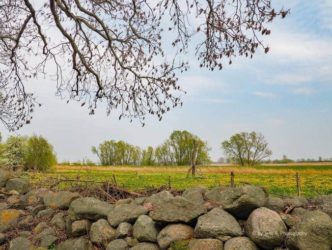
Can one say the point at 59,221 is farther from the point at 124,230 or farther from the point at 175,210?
the point at 175,210

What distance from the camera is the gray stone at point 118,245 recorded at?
22.4ft

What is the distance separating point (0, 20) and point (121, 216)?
730 cm

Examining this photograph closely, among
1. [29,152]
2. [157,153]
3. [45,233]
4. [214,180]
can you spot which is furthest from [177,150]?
[45,233]

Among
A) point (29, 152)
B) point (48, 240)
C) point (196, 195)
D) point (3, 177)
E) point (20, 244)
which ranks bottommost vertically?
point (20, 244)

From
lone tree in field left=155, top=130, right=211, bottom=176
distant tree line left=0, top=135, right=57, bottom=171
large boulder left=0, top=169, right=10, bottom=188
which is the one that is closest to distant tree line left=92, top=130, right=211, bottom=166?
lone tree in field left=155, top=130, right=211, bottom=176

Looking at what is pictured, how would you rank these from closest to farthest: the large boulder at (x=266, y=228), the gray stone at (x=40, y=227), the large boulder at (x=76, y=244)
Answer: the large boulder at (x=266, y=228), the large boulder at (x=76, y=244), the gray stone at (x=40, y=227)

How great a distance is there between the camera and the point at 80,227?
770 cm

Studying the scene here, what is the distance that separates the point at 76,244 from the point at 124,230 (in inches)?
47.2

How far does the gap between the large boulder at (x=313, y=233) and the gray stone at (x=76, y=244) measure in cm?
396

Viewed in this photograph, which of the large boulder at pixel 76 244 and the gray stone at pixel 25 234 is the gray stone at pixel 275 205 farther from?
the gray stone at pixel 25 234

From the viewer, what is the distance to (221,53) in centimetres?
723

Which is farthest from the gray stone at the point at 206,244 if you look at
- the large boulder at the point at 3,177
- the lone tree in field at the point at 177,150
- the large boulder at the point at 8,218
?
the lone tree in field at the point at 177,150

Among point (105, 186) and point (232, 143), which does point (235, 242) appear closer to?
point (105, 186)

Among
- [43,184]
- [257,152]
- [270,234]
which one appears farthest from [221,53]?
[257,152]
